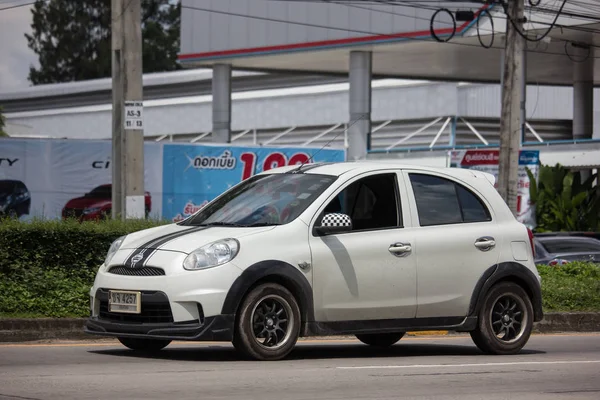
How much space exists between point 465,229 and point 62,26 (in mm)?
87962

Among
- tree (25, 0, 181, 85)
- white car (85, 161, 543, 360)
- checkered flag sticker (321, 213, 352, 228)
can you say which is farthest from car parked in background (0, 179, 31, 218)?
tree (25, 0, 181, 85)

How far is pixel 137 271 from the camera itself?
10242mm

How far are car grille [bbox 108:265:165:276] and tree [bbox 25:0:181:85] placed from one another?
8417cm

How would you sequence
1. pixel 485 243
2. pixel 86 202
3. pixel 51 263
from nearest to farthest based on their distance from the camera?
pixel 485 243, pixel 51 263, pixel 86 202

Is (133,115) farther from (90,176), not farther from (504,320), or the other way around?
(90,176)

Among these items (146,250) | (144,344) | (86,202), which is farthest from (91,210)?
(146,250)

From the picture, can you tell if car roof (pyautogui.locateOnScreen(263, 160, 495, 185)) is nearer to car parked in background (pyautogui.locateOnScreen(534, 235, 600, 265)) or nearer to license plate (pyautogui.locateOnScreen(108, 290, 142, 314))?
license plate (pyautogui.locateOnScreen(108, 290, 142, 314))

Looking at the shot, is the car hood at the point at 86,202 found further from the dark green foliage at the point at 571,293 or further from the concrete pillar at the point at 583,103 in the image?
the concrete pillar at the point at 583,103

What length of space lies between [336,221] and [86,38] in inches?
3465

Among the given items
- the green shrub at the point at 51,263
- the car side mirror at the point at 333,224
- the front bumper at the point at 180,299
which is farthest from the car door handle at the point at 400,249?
the green shrub at the point at 51,263

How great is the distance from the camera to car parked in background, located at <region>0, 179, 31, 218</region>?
101 ft

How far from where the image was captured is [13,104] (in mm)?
78188

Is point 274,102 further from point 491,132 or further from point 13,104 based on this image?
point 13,104

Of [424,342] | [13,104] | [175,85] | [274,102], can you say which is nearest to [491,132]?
[274,102]
